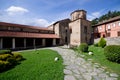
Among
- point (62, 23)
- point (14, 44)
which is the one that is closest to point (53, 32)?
point (62, 23)

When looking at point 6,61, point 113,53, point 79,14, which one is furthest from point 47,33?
point 113,53

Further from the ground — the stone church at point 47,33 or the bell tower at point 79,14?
the bell tower at point 79,14

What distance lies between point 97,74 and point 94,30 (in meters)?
34.6

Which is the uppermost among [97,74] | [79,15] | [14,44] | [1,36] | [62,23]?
[79,15]

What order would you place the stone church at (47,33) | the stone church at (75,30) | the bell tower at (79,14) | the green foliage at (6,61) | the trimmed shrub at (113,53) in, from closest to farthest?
the green foliage at (6,61), the trimmed shrub at (113,53), the stone church at (47,33), the stone church at (75,30), the bell tower at (79,14)

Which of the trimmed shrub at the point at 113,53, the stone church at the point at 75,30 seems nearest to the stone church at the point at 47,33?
the stone church at the point at 75,30

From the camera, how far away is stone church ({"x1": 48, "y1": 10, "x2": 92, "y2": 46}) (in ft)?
97.5

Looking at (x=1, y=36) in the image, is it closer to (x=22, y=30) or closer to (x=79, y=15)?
(x=22, y=30)

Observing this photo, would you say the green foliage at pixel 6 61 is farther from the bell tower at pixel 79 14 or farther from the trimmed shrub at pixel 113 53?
the bell tower at pixel 79 14

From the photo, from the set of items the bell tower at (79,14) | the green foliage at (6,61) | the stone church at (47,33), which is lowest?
the green foliage at (6,61)

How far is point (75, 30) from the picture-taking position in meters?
31.2

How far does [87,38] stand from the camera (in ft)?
103

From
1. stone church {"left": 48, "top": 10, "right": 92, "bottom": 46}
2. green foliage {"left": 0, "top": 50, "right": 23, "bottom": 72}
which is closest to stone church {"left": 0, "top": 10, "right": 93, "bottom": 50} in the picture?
stone church {"left": 48, "top": 10, "right": 92, "bottom": 46}

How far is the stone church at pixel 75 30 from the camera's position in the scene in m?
29.7
